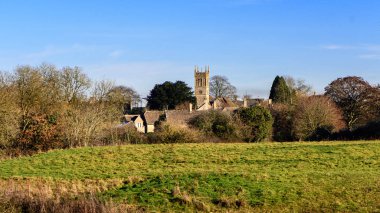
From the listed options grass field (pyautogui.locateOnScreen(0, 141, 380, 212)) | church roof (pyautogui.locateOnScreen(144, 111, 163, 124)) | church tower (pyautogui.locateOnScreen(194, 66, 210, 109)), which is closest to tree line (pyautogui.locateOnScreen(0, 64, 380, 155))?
grass field (pyautogui.locateOnScreen(0, 141, 380, 212))

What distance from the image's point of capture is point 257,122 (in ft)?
133

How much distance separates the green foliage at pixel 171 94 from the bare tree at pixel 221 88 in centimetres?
1785

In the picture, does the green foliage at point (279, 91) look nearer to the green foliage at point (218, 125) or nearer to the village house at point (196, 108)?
the village house at point (196, 108)

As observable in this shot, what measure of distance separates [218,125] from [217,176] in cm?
2411

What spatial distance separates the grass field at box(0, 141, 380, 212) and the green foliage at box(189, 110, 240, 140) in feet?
41.0

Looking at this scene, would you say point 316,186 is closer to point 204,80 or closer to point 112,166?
point 112,166

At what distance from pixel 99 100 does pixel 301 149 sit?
30503mm

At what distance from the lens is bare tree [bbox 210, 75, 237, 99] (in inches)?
3669

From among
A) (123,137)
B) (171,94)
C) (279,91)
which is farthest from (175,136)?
(171,94)

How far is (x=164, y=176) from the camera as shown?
53.8 ft

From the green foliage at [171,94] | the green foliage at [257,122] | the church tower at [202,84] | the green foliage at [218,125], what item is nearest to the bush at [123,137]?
the green foliage at [218,125]

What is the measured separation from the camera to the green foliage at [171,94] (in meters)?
75.4

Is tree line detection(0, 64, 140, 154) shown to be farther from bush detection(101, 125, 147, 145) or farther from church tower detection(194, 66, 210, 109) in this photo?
church tower detection(194, 66, 210, 109)

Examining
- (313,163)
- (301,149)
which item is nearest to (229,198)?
(313,163)
